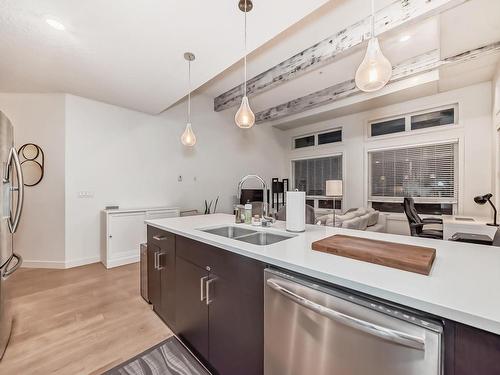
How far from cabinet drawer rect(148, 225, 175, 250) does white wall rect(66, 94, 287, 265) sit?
2215mm

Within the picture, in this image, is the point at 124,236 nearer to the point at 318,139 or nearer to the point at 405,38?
the point at 405,38

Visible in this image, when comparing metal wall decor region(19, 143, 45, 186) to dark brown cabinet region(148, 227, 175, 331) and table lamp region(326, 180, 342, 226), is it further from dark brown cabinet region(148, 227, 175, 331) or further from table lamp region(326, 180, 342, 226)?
table lamp region(326, 180, 342, 226)

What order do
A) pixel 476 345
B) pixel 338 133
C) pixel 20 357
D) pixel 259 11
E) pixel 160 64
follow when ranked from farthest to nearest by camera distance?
pixel 338 133 → pixel 160 64 → pixel 259 11 → pixel 20 357 → pixel 476 345

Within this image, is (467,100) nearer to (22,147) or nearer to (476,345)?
(476,345)

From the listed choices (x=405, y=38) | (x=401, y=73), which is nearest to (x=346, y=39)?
(x=405, y=38)

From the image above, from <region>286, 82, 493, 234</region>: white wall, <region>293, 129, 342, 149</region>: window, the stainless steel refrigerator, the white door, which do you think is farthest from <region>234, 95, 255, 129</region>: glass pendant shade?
<region>293, 129, 342, 149</region>: window

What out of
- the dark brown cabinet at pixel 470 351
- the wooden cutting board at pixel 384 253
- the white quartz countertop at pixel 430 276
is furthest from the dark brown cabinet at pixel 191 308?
the dark brown cabinet at pixel 470 351

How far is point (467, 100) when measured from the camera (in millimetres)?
4172

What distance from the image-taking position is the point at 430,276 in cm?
81

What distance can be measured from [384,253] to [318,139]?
592 centimetres

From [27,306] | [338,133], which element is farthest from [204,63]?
[338,133]

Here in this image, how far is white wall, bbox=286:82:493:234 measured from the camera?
4012 mm

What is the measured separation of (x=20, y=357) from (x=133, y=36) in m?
2.80

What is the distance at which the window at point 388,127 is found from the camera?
198 inches
